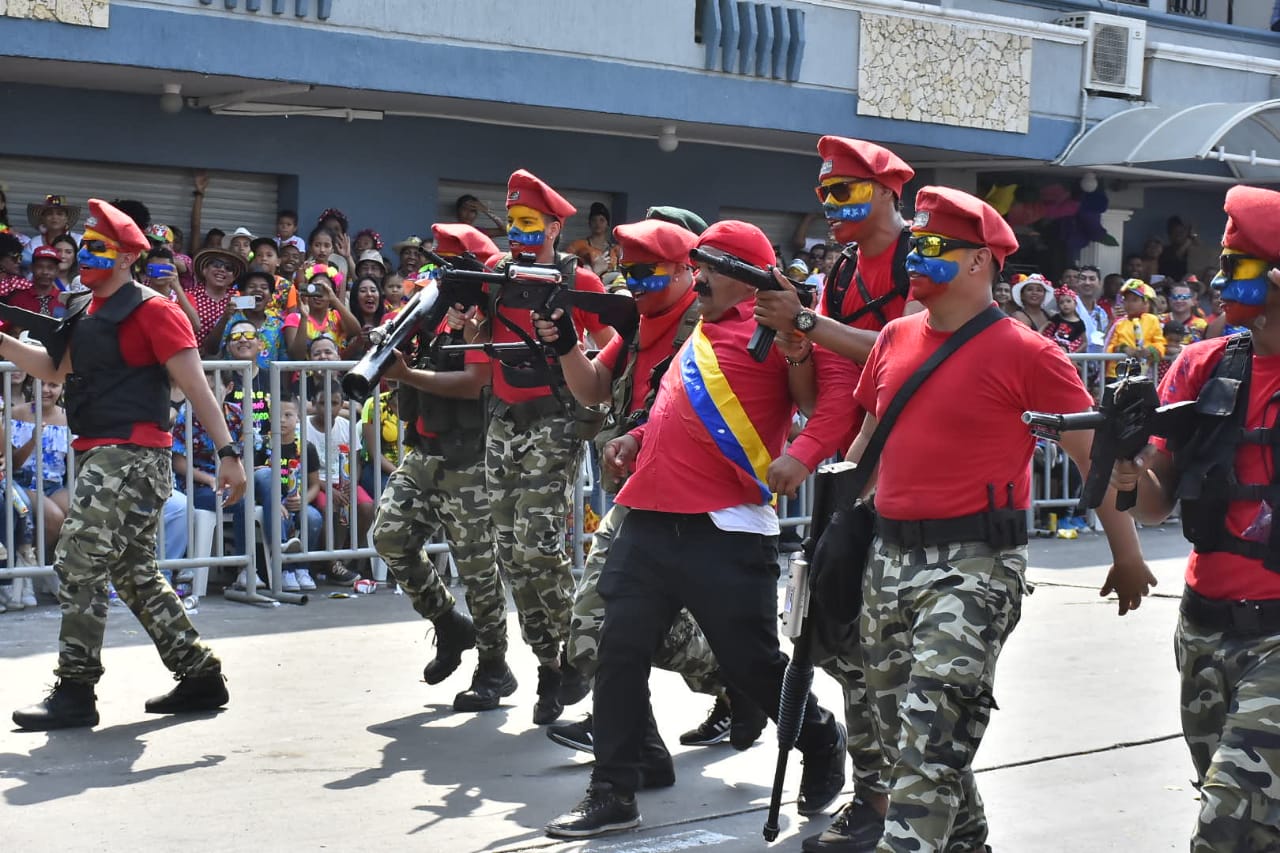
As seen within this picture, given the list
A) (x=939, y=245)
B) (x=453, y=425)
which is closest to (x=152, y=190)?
(x=453, y=425)

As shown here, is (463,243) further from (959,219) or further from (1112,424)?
(1112,424)

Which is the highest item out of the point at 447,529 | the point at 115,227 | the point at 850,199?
the point at 850,199

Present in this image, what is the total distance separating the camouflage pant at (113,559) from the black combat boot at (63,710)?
52 millimetres

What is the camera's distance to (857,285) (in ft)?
18.9

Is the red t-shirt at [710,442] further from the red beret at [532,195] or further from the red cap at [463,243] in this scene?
the red cap at [463,243]

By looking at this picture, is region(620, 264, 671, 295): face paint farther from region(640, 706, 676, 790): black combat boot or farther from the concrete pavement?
the concrete pavement

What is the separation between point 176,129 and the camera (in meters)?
14.4

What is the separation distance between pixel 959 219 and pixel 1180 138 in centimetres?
1477

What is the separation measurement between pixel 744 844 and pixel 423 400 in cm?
274

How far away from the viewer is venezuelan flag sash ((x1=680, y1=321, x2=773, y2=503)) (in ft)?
18.5

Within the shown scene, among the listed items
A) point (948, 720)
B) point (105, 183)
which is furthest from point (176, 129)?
point (948, 720)

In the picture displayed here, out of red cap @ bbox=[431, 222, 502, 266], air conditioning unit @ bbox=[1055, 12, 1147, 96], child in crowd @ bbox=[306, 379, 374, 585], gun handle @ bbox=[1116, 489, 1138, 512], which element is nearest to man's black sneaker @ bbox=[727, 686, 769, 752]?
red cap @ bbox=[431, 222, 502, 266]

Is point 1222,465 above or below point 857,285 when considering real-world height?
below

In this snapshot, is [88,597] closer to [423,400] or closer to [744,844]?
[423,400]
